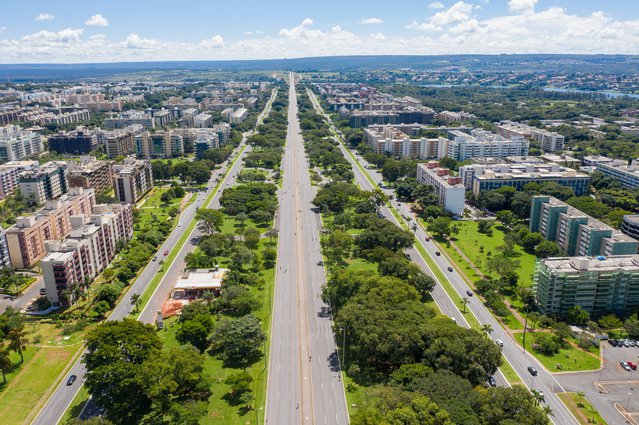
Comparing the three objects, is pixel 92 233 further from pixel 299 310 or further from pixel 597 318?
pixel 597 318

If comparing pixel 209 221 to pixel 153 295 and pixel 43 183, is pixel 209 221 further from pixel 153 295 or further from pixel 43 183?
pixel 43 183

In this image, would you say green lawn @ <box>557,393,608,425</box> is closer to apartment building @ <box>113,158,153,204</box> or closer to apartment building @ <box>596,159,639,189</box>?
apartment building @ <box>596,159,639,189</box>

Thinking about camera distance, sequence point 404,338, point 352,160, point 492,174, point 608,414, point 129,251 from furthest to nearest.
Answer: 1. point 352,160
2. point 492,174
3. point 129,251
4. point 404,338
5. point 608,414

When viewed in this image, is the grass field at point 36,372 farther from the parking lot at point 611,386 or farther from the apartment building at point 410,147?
the apartment building at point 410,147

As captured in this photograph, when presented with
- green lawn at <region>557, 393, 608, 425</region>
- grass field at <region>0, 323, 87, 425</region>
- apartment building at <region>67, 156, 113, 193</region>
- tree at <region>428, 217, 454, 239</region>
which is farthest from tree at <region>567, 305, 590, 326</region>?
apartment building at <region>67, 156, 113, 193</region>


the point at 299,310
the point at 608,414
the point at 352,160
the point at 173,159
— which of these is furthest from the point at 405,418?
the point at 173,159
